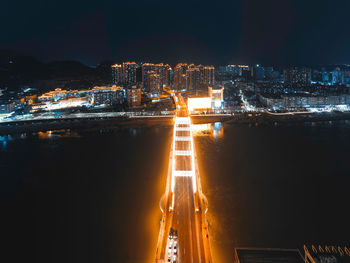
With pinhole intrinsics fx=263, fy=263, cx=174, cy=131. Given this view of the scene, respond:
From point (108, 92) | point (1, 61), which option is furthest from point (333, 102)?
point (1, 61)

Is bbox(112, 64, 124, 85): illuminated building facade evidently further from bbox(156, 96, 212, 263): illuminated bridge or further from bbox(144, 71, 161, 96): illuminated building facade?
bbox(156, 96, 212, 263): illuminated bridge

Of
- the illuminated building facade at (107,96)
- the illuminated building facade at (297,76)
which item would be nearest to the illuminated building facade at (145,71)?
the illuminated building facade at (107,96)

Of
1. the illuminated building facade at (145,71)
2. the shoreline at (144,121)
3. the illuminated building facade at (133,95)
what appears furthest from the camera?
the illuminated building facade at (145,71)

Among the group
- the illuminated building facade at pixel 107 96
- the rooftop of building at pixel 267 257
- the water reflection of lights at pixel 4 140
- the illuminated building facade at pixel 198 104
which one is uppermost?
the illuminated building facade at pixel 107 96

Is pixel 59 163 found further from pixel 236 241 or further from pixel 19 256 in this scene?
pixel 236 241

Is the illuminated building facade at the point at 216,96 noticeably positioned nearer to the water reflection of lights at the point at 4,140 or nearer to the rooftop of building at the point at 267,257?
the water reflection of lights at the point at 4,140

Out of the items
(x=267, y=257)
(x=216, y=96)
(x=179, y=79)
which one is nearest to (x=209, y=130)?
(x=216, y=96)
